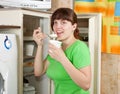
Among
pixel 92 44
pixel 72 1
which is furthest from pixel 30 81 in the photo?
A: pixel 72 1

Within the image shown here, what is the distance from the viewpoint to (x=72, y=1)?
8.21ft

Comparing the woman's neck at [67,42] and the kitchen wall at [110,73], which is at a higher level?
the woman's neck at [67,42]

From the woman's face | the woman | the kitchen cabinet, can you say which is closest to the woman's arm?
the woman

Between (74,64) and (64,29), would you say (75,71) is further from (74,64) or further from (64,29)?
(64,29)

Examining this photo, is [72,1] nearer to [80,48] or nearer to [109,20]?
[109,20]

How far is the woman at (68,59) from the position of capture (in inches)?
55.2

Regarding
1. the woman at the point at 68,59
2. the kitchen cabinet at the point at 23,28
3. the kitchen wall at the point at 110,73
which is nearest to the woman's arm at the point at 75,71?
the woman at the point at 68,59

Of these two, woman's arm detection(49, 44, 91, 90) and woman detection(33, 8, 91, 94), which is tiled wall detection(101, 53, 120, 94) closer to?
woman detection(33, 8, 91, 94)

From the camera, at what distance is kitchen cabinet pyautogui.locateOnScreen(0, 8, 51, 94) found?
1.76m

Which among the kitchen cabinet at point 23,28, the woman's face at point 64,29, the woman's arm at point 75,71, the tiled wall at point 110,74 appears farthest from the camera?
the tiled wall at point 110,74

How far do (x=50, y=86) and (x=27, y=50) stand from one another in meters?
0.42

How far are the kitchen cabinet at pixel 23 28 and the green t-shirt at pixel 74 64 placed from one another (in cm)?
31

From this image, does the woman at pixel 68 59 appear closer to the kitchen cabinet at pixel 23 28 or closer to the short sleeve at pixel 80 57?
the short sleeve at pixel 80 57

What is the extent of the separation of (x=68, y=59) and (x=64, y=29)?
207 millimetres
